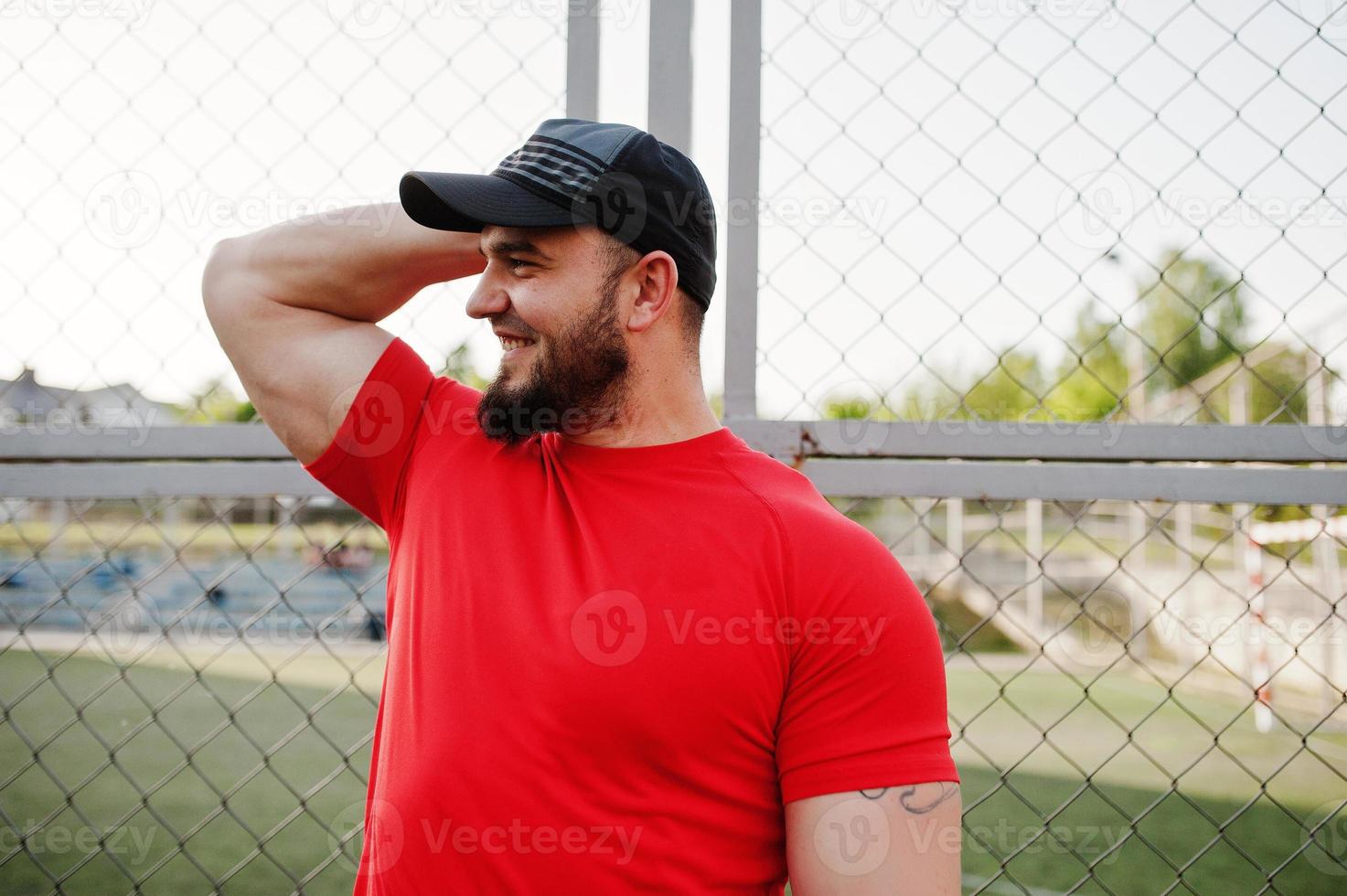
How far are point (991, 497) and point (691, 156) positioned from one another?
0.84 meters

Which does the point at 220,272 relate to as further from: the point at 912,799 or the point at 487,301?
the point at 912,799

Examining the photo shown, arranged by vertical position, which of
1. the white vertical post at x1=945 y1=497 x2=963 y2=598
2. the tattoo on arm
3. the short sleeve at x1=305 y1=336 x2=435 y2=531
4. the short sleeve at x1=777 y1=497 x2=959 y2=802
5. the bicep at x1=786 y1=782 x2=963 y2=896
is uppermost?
the short sleeve at x1=305 y1=336 x2=435 y2=531

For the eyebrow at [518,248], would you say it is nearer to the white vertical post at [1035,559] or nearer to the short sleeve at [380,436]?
the short sleeve at [380,436]

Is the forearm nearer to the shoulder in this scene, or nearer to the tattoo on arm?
the shoulder

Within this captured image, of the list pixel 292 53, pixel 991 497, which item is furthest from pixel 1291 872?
pixel 292 53

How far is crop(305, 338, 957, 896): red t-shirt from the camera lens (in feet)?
3.61

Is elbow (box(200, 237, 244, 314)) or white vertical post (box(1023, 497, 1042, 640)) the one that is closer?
elbow (box(200, 237, 244, 314))

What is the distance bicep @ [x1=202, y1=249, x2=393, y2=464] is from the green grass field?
0.61 m

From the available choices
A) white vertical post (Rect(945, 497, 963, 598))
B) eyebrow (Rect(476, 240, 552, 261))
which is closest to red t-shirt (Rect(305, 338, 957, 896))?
eyebrow (Rect(476, 240, 552, 261))

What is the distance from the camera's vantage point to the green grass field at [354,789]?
297 centimetres

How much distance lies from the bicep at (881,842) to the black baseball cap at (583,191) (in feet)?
2.64

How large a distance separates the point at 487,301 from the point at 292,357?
0.32 m

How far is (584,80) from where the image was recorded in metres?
1.62

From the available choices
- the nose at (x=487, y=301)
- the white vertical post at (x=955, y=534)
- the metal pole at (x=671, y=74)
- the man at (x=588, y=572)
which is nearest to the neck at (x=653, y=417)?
the man at (x=588, y=572)
